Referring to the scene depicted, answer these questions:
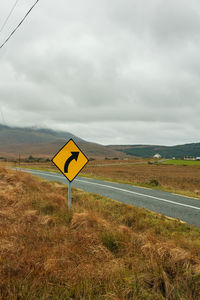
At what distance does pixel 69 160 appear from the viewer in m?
7.82

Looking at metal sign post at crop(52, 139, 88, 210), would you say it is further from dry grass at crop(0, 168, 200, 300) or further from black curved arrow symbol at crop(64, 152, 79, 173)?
dry grass at crop(0, 168, 200, 300)

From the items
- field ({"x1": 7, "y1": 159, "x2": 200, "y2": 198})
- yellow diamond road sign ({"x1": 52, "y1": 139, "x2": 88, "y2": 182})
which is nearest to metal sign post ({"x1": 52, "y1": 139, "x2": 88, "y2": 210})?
yellow diamond road sign ({"x1": 52, "y1": 139, "x2": 88, "y2": 182})

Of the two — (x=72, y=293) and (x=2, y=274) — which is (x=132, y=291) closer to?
(x=72, y=293)

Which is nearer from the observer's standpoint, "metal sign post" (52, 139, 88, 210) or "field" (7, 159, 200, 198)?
"metal sign post" (52, 139, 88, 210)

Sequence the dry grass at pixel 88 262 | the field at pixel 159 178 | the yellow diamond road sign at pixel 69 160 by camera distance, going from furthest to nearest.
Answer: the field at pixel 159 178
the yellow diamond road sign at pixel 69 160
the dry grass at pixel 88 262

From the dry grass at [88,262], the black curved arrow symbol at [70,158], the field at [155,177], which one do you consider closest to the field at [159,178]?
the field at [155,177]

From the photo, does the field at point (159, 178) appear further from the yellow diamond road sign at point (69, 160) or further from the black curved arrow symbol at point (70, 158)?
the black curved arrow symbol at point (70, 158)

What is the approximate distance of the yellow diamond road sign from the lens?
769 centimetres

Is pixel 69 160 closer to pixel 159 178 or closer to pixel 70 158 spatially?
pixel 70 158

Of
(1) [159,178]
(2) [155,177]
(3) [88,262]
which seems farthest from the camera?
(2) [155,177]

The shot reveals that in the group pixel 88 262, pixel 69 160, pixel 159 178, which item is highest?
pixel 69 160

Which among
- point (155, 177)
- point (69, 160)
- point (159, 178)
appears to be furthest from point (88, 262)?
point (155, 177)

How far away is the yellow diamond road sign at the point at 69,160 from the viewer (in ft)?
25.2

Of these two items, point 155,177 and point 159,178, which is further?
point 155,177
